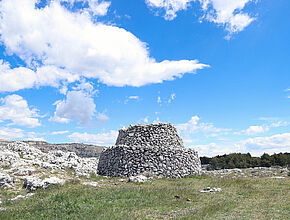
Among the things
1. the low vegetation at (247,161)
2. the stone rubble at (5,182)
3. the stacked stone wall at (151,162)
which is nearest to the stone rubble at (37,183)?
the stone rubble at (5,182)

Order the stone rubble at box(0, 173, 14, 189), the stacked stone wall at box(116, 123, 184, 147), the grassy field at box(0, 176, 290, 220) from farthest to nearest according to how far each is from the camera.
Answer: the stacked stone wall at box(116, 123, 184, 147) < the stone rubble at box(0, 173, 14, 189) < the grassy field at box(0, 176, 290, 220)

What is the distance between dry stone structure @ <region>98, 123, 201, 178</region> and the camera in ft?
69.1

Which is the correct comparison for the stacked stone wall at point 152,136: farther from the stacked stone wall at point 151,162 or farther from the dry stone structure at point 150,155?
the stacked stone wall at point 151,162

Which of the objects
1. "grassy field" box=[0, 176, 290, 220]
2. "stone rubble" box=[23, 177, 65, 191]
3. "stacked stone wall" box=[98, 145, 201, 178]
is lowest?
"grassy field" box=[0, 176, 290, 220]

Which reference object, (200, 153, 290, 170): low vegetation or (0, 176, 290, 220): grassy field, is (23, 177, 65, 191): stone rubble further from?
(200, 153, 290, 170): low vegetation

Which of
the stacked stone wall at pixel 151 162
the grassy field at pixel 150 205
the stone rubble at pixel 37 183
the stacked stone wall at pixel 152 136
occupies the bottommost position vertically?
the grassy field at pixel 150 205

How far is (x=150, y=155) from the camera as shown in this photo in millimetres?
21250

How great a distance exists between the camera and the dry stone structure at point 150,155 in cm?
2106

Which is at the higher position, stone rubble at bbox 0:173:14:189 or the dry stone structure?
the dry stone structure

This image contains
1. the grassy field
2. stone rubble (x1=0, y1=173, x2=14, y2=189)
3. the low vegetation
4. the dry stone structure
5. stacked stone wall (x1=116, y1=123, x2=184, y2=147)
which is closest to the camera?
the grassy field

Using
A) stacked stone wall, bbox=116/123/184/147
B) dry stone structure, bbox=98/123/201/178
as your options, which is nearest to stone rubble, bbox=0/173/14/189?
dry stone structure, bbox=98/123/201/178

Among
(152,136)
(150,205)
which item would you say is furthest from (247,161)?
(150,205)

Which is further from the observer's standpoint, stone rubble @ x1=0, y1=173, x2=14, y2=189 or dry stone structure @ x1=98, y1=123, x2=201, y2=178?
dry stone structure @ x1=98, y1=123, x2=201, y2=178

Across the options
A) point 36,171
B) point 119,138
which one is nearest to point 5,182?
point 36,171
